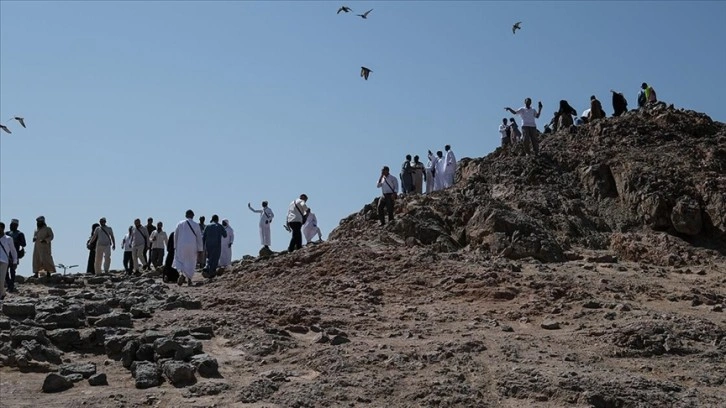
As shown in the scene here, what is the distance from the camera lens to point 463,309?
1190 centimetres

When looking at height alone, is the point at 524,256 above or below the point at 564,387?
above

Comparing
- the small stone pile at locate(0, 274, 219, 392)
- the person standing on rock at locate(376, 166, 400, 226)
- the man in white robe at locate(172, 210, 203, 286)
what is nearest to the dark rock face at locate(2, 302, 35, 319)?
the small stone pile at locate(0, 274, 219, 392)

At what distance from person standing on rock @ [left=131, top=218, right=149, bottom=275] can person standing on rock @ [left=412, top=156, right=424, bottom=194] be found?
19.3 feet

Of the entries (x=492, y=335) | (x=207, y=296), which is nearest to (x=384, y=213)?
(x=207, y=296)

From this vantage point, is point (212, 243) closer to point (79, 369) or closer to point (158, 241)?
point (158, 241)

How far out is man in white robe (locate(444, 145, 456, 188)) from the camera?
68.4 feet

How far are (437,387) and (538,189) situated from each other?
9161 mm

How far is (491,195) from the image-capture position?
1753 centimetres

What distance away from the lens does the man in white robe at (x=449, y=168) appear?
20.8 m

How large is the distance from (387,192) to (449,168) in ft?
14.6

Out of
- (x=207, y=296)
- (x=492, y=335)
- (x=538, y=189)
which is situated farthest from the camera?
(x=538, y=189)

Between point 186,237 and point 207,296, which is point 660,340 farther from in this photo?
point 186,237

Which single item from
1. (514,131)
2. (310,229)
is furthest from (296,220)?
(514,131)

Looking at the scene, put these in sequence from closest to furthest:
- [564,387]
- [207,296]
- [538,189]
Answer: [564,387], [207,296], [538,189]
